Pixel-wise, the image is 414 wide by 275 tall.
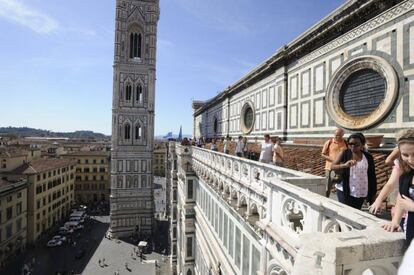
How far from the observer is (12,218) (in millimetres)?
35375

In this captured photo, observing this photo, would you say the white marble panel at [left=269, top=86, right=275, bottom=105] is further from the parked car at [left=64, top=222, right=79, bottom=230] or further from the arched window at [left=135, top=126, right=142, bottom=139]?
the parked car at [left=64, top=222, right=79, bottom=230]

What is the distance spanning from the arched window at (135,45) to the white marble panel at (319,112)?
3681 cm

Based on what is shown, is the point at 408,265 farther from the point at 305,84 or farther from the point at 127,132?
the point at 127,132

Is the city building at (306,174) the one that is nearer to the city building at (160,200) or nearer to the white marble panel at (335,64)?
the white marble panel at (335,64)

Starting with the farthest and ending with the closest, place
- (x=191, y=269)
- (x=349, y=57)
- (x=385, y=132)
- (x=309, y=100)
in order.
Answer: (x=191, y=269) < (x=309, y=100) < (x=349, y=57) < (x=385, y=132)

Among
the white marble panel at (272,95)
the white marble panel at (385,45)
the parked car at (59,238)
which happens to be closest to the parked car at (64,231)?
the parked car at (59,238)

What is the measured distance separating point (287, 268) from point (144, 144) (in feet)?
135

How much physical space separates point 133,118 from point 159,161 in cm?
5499

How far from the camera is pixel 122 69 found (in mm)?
41781

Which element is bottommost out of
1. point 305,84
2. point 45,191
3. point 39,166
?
point 45,191

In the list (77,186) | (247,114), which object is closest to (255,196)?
(247,114)

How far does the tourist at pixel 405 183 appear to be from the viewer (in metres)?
2.12

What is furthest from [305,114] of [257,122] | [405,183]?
[405,183]

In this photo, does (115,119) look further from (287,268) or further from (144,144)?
(287,268)
